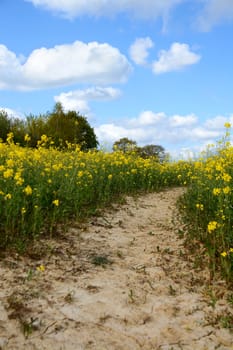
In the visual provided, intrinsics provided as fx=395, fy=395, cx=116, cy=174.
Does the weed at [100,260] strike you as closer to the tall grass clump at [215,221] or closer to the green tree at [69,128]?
the tall grass clump at [215,221]

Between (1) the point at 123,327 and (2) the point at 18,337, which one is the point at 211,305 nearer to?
(1) the point at 123,327

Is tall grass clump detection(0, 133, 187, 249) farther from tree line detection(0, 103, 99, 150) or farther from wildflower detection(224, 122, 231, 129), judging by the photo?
tree line detection(0, 103, 99, 150)

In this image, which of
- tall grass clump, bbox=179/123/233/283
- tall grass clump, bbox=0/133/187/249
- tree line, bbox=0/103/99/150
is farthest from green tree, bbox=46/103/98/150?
tall grass clump, bbox=179/123/233/283

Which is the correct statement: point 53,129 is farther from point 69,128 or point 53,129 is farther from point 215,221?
point 215,221

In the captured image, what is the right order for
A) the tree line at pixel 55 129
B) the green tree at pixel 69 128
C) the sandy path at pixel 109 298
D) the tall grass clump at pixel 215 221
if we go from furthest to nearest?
the green tree at pixel 69 128 < the tree line at pixel 55 129 < the tall grass clump at pixel 215 221 < the sandy path at pixel 109 298

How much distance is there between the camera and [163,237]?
242 inches

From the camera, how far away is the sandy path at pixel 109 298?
3453mm

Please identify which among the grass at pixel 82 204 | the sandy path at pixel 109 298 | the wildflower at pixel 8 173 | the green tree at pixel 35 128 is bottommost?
the sandy path at pixel 109 298

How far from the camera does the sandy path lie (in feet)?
11.3

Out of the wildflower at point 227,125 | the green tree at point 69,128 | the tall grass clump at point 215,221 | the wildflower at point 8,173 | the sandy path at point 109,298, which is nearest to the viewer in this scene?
the sandy path at point 109,298

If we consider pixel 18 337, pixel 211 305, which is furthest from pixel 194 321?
pixel 18 337

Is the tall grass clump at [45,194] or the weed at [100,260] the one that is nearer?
the weed at [100,260]

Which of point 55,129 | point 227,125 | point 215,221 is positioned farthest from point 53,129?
point 215,221

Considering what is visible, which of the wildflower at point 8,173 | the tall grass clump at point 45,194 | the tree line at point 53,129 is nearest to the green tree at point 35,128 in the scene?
the tree line at point 53,129
